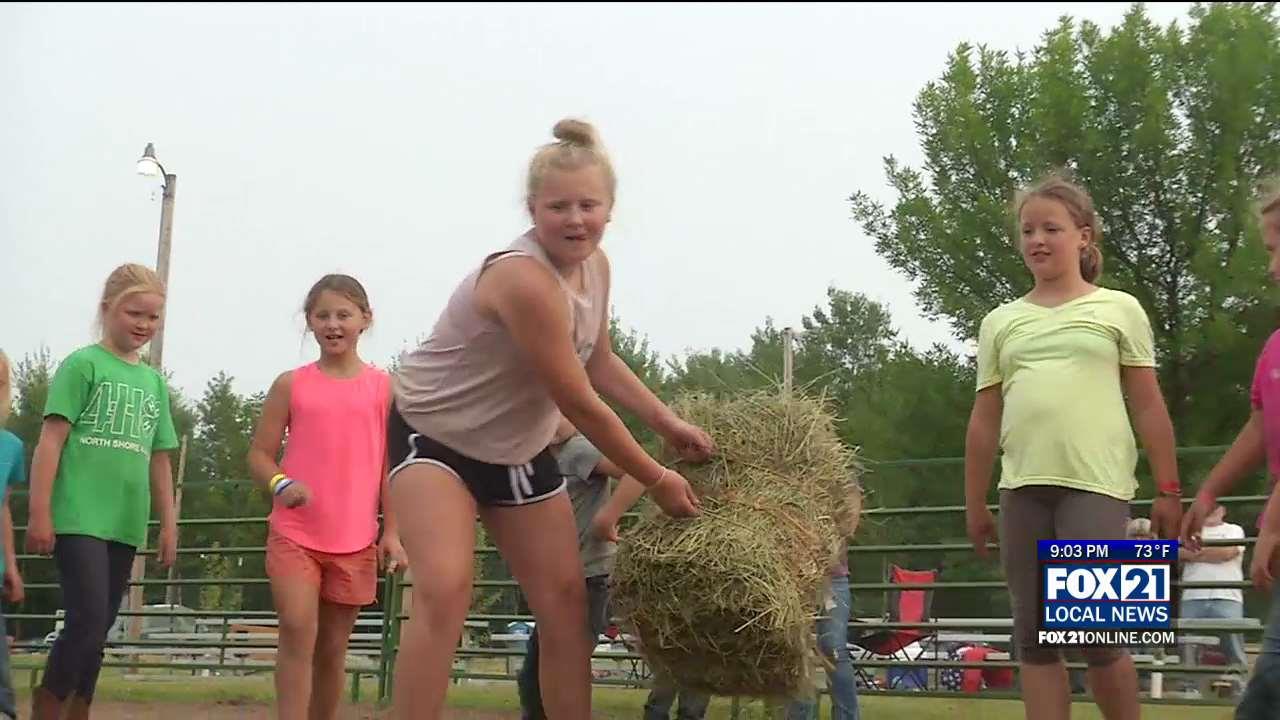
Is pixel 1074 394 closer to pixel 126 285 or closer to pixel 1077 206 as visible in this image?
pixel 1077 206

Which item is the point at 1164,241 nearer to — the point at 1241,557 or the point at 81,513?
the point at 1241,557

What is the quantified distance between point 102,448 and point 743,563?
2509 mm

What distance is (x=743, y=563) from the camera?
11.3 feet

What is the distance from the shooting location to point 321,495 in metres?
4.66

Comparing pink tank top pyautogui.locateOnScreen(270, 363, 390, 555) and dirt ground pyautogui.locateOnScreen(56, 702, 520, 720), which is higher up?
pink tank top pyautogui.locateOnScreen(270, 363, 390, 555)

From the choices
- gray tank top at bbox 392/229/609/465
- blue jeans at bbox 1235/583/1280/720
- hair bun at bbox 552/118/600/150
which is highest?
hair bun at bbox 552/118/600/150

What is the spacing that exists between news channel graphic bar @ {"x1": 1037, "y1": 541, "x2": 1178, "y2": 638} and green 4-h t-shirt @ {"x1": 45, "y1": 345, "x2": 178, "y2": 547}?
303 cm

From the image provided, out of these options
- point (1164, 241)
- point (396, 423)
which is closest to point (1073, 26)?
point (1164, 241)

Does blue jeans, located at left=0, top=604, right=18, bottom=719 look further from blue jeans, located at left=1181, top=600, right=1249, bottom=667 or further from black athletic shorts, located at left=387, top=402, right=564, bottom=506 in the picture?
blue jeans, located at left=1181, top=600, right=1249, bottom=667

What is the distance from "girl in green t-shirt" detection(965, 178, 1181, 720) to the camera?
383 cm

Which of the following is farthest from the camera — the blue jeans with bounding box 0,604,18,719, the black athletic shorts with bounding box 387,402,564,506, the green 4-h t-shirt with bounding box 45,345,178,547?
the green 4-h t-shirt with bounding box 45,345,178,547

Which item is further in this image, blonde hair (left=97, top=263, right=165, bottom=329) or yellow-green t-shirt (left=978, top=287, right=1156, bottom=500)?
blonde hair (left=97, top=263, right=165, bottom=329)

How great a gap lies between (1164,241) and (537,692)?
15629mm

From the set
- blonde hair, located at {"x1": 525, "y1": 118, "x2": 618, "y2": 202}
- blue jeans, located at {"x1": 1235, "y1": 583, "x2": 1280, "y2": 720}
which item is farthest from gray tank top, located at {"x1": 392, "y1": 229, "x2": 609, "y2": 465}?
blue jeans, located at {"x1": 1235, "y1": 583, "x2": 1280, "y2": 720}
